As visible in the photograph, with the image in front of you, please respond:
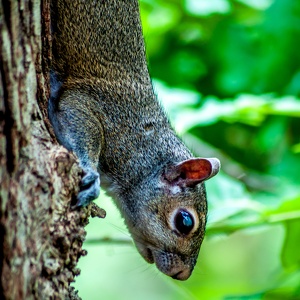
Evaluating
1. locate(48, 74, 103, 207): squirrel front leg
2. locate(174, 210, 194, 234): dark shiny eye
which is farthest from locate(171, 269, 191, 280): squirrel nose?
locate(48, 74, 103, 207): squirrel front leg

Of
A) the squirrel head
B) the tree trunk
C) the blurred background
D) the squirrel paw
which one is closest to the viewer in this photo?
the tree trunk

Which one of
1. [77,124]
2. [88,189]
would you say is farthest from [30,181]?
[77,124]

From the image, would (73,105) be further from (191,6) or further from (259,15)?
(259,15)

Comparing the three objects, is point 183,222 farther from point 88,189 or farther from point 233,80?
point 233,80

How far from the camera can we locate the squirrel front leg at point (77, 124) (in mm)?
3133

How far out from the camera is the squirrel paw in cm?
246

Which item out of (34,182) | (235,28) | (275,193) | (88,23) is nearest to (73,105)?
(88,23)

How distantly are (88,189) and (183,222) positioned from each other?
38.2 inches

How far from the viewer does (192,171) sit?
3.39 meters

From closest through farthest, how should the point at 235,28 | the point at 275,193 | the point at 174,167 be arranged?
1. the point at 174,167
2. the point at 275,193
3. the point at 235,28

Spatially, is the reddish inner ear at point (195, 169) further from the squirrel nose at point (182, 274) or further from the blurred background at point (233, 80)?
the blurred background at point (233, 80)

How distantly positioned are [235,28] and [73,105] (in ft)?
7.73

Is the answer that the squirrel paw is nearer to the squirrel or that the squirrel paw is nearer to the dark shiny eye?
the squirrel

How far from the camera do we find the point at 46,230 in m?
2.24
